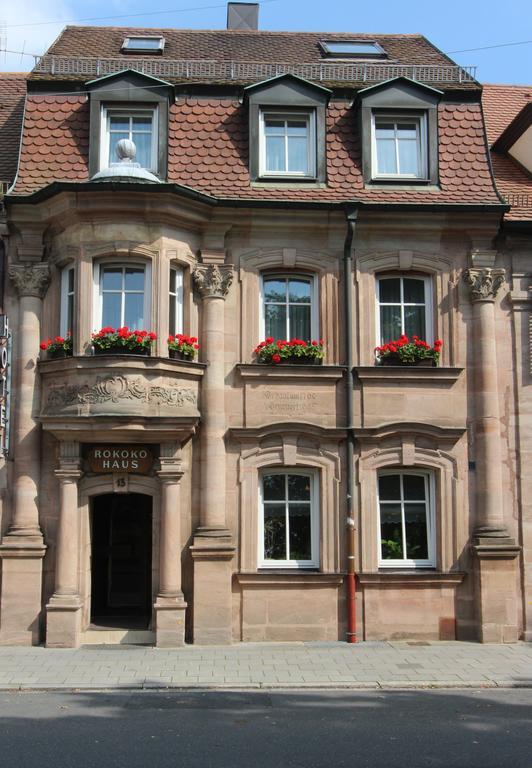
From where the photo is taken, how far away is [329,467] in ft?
48.5

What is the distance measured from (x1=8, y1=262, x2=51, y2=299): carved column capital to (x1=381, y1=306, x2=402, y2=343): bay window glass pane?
622cm

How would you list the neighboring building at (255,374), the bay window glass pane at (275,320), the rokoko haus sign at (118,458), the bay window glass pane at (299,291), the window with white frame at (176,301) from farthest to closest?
Answer: the bay window glass pane at (299,291), the bay window glass pane at (275,320), the window with white frame at (176,301), the rokoko haus sign at (118,458), the neighboring building at (255,374)

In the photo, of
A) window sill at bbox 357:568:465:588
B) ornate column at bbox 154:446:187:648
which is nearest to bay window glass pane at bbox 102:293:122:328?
ornate column at bbox 154:446:187:648

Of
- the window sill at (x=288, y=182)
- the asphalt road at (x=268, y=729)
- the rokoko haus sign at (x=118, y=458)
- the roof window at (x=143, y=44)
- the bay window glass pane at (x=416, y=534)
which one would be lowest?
the asphalt road at (x=268, y=729)

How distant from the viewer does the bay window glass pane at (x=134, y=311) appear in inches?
578

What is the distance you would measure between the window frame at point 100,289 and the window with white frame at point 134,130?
2.13m

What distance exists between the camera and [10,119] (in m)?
17.9

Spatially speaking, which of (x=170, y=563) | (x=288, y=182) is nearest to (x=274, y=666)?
(x=170, y=563)

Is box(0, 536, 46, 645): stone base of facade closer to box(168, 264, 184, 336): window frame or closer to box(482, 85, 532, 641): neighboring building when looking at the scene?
box(168, 264, 184, 336): window frame

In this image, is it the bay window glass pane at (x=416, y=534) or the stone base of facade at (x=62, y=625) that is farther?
the bay window glass pane at (x=416, y=534)

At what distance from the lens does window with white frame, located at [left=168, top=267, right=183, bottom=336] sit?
14875 mm

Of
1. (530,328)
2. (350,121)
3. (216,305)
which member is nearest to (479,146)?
(350,121)

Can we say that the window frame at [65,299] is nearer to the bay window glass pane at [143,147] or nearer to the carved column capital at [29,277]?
the carved column capital at [29,277]

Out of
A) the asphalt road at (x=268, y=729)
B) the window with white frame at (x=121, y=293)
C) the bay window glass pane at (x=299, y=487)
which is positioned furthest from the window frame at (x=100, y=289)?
the asphalt road at (x=268, y=729)
